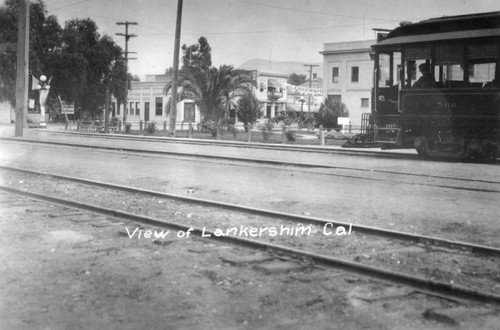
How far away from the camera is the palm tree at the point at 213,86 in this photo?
33.8 meters

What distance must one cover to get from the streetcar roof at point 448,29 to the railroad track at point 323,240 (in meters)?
8.98

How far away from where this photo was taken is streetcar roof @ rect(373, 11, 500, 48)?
46.7ft

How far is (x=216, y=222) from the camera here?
7.52 meters

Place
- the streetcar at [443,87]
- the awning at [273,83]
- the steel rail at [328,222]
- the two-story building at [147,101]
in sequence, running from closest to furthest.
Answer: the steel rail at [328,222] < the streetcar at [443,87] < the two-story building at [147,101] < the awning at [273,83]

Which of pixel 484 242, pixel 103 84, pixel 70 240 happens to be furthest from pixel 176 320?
pixel 103 84

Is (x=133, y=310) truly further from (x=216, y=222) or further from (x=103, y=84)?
(x=103, y=84)

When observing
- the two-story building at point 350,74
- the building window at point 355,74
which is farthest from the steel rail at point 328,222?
the building window at point 355,74

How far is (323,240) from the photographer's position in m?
6.51

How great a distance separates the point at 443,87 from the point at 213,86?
20.1 m

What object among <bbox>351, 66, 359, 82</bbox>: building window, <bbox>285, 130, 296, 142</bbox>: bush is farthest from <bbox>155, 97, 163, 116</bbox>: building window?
<bbox>285, 130, 296, 142</bbox>: bush

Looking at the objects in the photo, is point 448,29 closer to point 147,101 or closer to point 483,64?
point 483,64

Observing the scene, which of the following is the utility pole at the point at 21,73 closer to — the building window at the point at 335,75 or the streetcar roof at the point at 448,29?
the streetcar roof at the point at 448,29

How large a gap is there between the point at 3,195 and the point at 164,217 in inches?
132

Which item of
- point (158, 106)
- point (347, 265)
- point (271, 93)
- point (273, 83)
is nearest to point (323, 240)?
point (347, 265)
